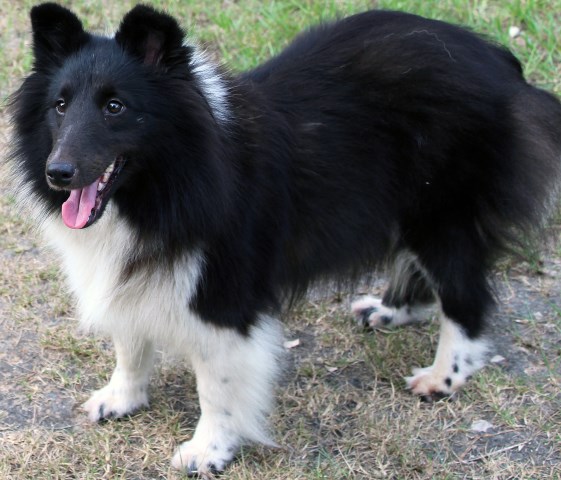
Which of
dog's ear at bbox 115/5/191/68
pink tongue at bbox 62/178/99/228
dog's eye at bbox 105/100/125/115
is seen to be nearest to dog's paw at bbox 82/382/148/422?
pink tongue at bbox 62/178/99/228

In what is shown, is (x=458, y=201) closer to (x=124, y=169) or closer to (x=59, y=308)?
(x=124, y=169)

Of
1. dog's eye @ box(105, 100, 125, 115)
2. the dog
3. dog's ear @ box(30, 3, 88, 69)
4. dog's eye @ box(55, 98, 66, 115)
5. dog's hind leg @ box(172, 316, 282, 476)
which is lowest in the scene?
dog's hind leg @ box(172, 316, 282, 476)

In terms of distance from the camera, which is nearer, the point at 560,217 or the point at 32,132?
the point at 32,132

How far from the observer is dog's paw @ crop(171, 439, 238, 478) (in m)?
3.46

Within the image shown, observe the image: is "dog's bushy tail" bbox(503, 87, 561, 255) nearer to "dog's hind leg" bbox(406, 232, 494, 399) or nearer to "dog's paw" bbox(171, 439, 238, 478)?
"dog's hind leg" bbox(406, 232, 494, 399)

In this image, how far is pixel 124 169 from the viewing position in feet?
9.66

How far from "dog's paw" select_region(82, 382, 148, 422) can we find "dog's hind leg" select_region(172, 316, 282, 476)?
0.35 metres

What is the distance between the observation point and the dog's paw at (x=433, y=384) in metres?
3.91

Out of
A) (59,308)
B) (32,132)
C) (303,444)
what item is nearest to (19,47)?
(59,308)

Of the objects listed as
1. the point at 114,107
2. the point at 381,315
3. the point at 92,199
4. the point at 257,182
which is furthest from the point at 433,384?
the point at 114,107

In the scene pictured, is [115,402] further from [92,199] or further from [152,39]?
[152,39]

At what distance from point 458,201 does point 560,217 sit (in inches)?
54.0

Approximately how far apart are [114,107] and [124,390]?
134 cm

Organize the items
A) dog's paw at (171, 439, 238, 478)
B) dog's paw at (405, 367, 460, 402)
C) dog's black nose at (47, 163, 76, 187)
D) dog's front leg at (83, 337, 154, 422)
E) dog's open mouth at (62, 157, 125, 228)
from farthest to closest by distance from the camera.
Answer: dog's paw at (405, 367, 460, 402) < dog's front leg at (83, 337, 154, 422) < dog's paw at (171, 439, 238, 478) < dog's open mouth at (62, 157, 125, 228) < dog's black nose at (47, 163, 76, 187)
